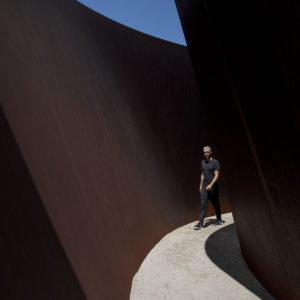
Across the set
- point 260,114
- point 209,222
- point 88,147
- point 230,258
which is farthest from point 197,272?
point 209,222

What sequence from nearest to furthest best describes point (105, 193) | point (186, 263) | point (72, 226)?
point (72, 226)
point (105, 193)
point (186, 263)

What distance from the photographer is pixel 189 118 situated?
816 centimetres

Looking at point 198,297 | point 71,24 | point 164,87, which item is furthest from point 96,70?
point 198,297

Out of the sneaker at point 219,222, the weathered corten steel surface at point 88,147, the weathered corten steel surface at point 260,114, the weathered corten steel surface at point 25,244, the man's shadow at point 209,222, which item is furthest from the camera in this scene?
the man's shadow at point 209,222

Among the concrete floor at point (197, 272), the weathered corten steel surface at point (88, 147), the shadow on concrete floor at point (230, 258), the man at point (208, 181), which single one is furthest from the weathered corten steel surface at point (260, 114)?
the man at point (208, 181)

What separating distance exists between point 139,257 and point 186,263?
669 millimetres

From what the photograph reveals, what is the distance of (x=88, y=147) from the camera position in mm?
4008

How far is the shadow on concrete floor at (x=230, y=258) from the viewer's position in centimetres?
345

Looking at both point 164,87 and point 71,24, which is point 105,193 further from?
point 164,87

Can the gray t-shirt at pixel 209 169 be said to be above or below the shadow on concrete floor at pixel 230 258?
above

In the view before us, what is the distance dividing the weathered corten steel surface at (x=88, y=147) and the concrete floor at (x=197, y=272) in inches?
9.0

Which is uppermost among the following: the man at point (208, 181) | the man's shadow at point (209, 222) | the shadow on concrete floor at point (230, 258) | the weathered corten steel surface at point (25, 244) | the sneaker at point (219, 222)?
the weathered corten steel surface at point (25, 244)

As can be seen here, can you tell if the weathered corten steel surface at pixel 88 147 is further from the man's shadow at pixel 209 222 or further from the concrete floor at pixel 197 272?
the man's shadow at pixel 209 222

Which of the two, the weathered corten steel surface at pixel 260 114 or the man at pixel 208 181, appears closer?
the weathered corten steel surface at pixel 260 114
